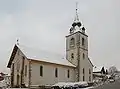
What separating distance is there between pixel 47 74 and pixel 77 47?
1137 cm

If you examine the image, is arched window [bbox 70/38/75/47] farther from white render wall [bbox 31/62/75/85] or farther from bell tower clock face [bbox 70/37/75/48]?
white render wall [bbox 31/62/75/85]

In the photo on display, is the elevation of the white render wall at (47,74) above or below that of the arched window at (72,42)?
below

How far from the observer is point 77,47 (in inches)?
1924

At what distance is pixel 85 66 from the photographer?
49.7 meters

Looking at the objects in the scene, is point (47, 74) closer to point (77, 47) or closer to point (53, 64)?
point (53, 64)

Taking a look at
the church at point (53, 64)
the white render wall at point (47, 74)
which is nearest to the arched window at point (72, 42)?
the church at point (53, 64)

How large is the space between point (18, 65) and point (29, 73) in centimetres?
451

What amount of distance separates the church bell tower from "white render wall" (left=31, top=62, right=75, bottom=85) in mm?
2573

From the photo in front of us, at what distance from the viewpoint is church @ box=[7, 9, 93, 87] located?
38812 mm

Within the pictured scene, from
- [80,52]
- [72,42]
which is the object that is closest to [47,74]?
[80,52]

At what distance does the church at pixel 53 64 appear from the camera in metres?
38.8

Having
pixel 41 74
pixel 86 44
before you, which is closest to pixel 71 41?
pixel 86 44

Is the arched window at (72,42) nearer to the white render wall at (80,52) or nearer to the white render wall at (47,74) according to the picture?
the white render wall at (80,52)

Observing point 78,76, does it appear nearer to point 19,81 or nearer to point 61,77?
point 61,77
